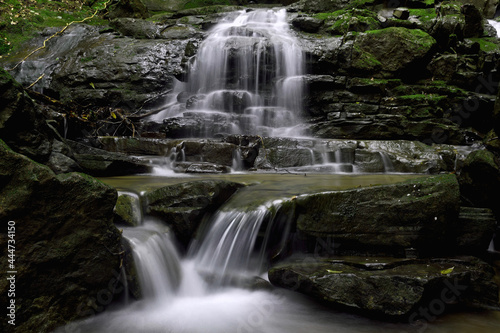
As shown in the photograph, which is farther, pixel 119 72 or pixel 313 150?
pixel 119 72

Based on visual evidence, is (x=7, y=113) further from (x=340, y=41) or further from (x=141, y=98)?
(x=340, y=41)

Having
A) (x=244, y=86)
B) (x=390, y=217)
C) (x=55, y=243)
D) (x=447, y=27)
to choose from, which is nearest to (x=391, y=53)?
(x=447, y=27)

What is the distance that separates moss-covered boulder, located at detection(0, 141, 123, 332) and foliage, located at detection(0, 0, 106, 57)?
45.6ft

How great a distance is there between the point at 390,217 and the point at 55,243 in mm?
3138

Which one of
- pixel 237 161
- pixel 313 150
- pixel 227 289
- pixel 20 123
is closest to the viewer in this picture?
pixel 227 289

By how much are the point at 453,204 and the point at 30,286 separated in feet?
12.8

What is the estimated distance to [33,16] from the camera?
14.1 meters

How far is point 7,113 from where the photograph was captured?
3303 millimetres

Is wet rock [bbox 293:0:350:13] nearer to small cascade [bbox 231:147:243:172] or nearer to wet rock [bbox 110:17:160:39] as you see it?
wet rock [bbox 110:17:160:39]

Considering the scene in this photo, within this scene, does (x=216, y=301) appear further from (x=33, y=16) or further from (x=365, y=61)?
(x=33, y=16)

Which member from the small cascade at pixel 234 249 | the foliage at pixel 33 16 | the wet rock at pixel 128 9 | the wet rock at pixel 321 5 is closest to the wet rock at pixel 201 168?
the small cascade at pixel 234 249

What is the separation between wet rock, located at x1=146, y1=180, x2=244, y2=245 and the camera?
3312 mm

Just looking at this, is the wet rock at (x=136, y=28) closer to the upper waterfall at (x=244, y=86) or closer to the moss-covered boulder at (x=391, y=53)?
the upper waterfall at (x=244, y=86)

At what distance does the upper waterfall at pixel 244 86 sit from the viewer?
8.99 meters
